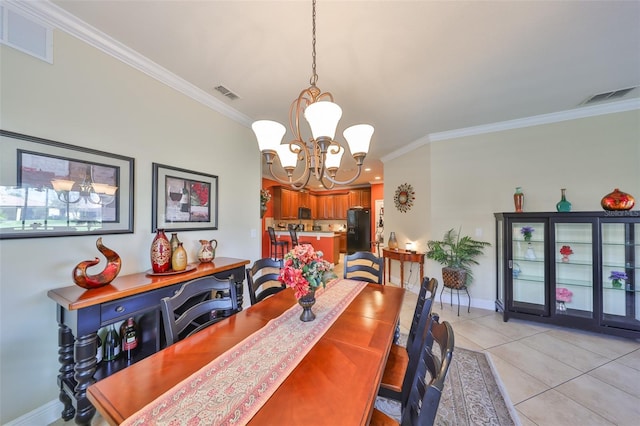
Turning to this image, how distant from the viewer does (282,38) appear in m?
1.70

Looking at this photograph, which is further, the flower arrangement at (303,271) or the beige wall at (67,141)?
the beige wall at (67,141)

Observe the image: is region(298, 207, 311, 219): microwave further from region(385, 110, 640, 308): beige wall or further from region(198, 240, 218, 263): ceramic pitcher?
region(198, 240, 218, 263): ceramic pitcher

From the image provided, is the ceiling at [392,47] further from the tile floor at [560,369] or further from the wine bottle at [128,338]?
the tile floor at [560,369]

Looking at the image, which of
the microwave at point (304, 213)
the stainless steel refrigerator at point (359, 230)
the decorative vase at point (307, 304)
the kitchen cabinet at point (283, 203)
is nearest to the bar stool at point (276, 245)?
the kitchen cabinet at point (283, 203)

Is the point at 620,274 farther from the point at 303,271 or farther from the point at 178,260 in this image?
the point at 178,260

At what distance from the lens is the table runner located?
2.24 ft

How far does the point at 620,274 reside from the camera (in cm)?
257

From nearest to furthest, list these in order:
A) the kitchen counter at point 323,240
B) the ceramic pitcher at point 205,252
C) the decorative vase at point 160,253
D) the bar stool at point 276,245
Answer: the decorative vase at point 160,253 < the ceramic pitcher at point 205,252 < the bar stool at point 276,245 < the kitchen counter at point 323,240

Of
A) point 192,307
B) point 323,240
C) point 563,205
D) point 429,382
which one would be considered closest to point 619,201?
point 563,205

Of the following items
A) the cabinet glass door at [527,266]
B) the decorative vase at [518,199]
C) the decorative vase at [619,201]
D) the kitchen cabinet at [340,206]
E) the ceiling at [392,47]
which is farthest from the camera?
the kitchen cabinet at [340,206]

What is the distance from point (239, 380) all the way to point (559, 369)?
2816 millimetres

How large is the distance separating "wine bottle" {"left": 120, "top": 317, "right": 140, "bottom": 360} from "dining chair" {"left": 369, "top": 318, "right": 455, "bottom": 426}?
71.9 inches

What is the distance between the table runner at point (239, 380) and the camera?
0.68m

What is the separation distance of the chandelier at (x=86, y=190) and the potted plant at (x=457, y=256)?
3897 millimetres
